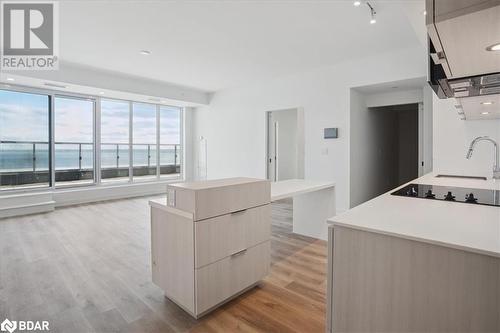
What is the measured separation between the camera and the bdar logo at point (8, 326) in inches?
70.8

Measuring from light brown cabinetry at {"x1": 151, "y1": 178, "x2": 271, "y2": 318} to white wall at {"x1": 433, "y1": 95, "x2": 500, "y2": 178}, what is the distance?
2.31 metres

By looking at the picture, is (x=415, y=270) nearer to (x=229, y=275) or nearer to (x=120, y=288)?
(x=229, y=275)

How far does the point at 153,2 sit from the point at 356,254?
322 centimetres

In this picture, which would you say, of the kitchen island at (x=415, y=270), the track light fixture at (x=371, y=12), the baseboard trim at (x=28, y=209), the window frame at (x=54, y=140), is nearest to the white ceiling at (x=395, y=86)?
the track light fixture at (x=371, y=12)

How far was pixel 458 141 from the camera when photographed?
2.96m

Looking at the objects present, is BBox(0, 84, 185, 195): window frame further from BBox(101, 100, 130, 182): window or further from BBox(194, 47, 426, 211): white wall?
BBox(194, 47, 426, 211): white wall

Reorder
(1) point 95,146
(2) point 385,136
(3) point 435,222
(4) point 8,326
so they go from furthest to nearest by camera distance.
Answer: (1) point 95,146, (2) point 385,136, (4) point 8,326, (3) point 435,222

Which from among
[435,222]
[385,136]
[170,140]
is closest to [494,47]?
[435,222]

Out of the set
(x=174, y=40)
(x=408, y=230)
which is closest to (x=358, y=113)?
(x=174, y=40)

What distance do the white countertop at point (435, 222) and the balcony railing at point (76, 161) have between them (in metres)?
6.83

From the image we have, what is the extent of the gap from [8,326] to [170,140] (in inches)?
261

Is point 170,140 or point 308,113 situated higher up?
point 308,113

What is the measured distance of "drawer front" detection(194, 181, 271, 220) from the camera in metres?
1.81

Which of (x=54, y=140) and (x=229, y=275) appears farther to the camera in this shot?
(x=54, y=140)
